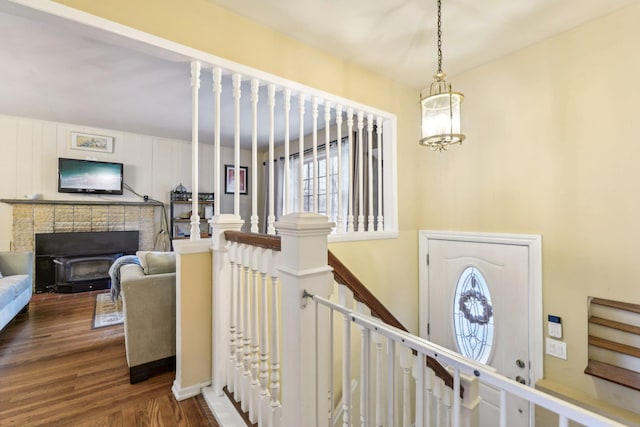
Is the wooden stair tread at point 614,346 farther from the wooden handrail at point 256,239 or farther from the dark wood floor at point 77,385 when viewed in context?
the dark wood floor at point 77,385

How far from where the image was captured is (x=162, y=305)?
220cm

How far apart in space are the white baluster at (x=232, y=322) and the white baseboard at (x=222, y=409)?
0.25 feet

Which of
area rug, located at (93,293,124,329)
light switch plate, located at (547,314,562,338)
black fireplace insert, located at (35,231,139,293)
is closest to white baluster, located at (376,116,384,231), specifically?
light switch plate, located at (547,314,562,338)

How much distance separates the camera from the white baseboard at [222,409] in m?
1.53

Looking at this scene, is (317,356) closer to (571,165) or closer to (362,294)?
(362,294)

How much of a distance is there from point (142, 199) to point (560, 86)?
6000 mm

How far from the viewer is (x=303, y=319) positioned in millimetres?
1040

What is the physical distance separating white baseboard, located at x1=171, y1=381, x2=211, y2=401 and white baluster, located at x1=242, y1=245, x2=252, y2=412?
50cm

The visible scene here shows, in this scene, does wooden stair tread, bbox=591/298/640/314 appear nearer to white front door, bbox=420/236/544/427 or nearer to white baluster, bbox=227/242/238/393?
white front door, bbox=420/236/544/427

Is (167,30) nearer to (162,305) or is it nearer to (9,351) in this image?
(162,305)

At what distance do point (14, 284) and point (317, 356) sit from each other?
3.70 m

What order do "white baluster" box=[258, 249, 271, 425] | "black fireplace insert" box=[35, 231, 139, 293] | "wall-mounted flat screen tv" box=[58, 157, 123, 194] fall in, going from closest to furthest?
"white baluster" box=[258, 249, 271, 425]
"black fireplace insert" box=[35, 231, 139, 293]
"wall-mounted flat screen tv" box=[58, 157, 123, 194]

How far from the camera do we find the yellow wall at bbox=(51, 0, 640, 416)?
1934mm

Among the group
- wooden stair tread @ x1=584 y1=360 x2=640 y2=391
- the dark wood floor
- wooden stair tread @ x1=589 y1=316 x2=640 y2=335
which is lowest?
the dark wood floor
